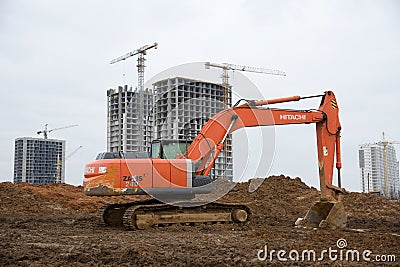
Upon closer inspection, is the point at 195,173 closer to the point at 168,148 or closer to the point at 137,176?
the point at 168,148

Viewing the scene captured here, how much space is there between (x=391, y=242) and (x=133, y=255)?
4.95m

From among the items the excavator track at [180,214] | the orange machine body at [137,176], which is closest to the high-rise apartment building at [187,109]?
the orange machine body at [137,176]

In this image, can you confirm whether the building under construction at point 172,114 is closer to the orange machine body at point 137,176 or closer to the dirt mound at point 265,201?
the orange machine body at point 137,176

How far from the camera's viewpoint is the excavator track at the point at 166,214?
12180 mm

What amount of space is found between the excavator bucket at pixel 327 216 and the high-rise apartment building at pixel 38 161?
→ 141 feet

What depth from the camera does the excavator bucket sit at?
39.9 ft

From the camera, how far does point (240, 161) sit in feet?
38.5

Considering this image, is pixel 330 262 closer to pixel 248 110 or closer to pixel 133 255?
pixel 133 255

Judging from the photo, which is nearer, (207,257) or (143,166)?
(207,257)

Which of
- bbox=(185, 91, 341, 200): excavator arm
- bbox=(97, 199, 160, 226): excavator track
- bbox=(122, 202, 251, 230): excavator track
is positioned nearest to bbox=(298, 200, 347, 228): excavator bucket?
bbox=(185, 91, 341, 200): excavator arm

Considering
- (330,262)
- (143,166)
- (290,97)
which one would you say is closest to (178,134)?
(143,166)

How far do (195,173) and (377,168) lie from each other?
145 ft

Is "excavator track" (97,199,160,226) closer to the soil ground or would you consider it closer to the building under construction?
the soil ground

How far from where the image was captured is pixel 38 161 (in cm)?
5356
